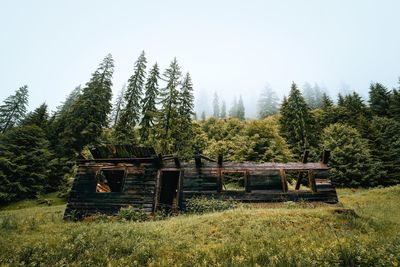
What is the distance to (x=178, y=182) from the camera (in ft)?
59.5

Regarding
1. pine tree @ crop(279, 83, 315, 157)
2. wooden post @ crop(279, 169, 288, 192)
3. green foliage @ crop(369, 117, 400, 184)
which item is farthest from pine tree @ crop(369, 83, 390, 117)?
wooden post @ crop(279, 169, 288, 192)

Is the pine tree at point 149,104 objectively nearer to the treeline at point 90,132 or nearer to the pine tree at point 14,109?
the treeline at point 90,132

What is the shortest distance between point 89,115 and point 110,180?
67.0 ft

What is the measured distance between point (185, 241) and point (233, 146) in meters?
25.7

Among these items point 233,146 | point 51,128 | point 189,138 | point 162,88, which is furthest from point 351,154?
point 51,128

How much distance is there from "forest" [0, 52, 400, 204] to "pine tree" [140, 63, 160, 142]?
6.1 inches

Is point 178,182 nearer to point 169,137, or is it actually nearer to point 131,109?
point 169,137

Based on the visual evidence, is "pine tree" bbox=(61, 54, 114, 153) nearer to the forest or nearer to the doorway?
the forest

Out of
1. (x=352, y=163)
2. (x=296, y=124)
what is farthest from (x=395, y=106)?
(x=352, y=163)

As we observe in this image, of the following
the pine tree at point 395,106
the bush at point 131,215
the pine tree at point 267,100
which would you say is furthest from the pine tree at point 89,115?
the pine tree at point 267,100

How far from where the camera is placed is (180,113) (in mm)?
35875

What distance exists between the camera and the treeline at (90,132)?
102 feet

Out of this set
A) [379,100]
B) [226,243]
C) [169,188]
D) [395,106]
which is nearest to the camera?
[226,243]

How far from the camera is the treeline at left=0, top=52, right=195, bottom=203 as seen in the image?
1219 inches
